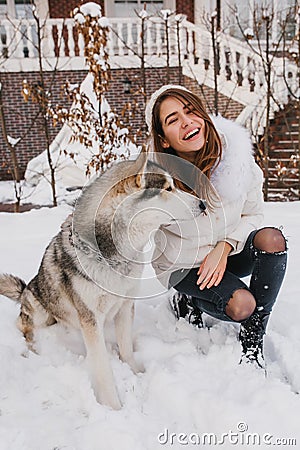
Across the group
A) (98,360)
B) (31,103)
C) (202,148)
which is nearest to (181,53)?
(31,103)

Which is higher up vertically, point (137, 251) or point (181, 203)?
point (181, 203)

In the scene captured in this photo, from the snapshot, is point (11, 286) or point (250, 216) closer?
point (250, 216)

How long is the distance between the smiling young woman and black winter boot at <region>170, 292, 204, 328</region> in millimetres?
189

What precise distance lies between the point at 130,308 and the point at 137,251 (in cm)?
37

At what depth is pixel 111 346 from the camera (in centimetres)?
208

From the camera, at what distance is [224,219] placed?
1894 mm

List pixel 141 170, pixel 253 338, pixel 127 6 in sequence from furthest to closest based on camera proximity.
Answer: pixel 127 6 → pixel 253 338 → pixel 141 170

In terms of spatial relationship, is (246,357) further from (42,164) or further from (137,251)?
(42,164)

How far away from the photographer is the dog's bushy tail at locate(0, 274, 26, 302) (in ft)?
6.98

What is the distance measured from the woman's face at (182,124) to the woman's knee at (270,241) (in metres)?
0.51

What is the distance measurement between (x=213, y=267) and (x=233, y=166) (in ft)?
1.59

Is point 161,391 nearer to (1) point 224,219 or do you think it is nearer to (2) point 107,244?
(2) point 107,244

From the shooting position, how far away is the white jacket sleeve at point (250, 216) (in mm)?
1919

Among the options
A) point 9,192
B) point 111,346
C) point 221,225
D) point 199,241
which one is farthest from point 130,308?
point 9,192
